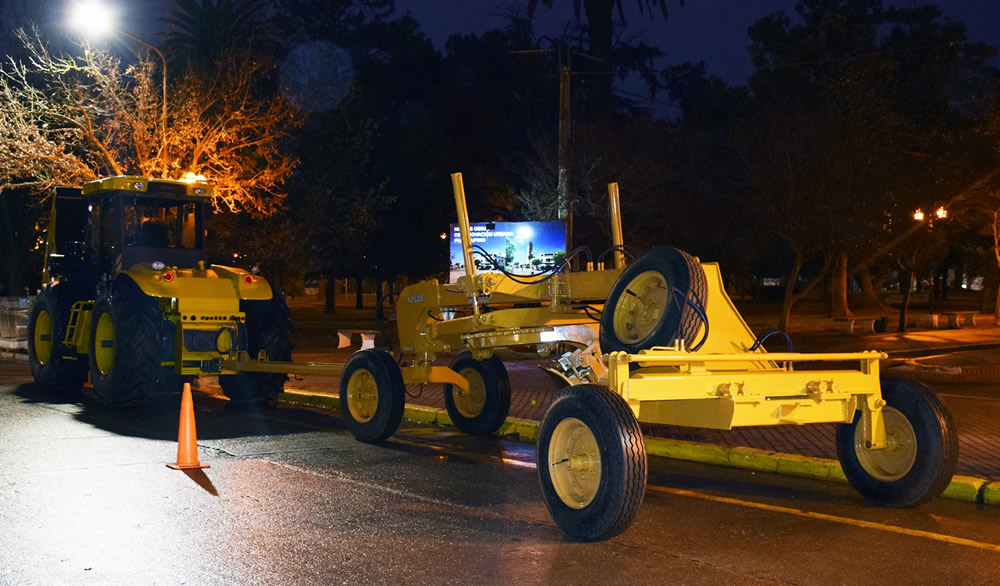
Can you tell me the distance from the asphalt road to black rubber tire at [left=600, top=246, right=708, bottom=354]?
1.25 m

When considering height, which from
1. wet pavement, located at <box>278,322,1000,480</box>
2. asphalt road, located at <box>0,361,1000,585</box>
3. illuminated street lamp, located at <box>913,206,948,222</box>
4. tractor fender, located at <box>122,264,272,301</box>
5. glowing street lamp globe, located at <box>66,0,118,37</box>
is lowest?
asphalt road, located at <box>0,361,1000,585</box>

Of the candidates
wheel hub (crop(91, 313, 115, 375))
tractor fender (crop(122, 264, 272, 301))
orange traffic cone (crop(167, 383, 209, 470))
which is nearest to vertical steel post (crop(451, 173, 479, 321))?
orange traffic cone (crop(167, 383, 209, 470))

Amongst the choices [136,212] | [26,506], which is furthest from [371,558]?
[136,212]

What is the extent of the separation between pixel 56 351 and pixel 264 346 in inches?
135

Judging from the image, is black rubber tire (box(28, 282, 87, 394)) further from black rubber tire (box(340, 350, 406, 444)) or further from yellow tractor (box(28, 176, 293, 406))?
black rubber tire (box(340, 350, 406, 444))

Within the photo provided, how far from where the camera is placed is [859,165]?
35.0 m

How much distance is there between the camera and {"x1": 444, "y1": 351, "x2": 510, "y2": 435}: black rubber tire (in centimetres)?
1146

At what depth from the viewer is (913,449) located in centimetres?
773

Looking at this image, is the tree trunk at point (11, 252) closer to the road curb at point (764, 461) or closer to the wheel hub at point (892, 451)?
the road curb at point (764, 461)

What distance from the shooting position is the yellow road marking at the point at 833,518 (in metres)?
6.77

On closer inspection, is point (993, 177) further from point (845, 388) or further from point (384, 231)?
point (845, 388)

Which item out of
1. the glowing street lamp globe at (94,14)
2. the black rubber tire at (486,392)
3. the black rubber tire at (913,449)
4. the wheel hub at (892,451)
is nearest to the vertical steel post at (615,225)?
the black rubber tire at (486,392)

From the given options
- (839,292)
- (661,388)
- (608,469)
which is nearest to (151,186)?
(661,388)

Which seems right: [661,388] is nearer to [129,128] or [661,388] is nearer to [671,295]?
[671,295]
